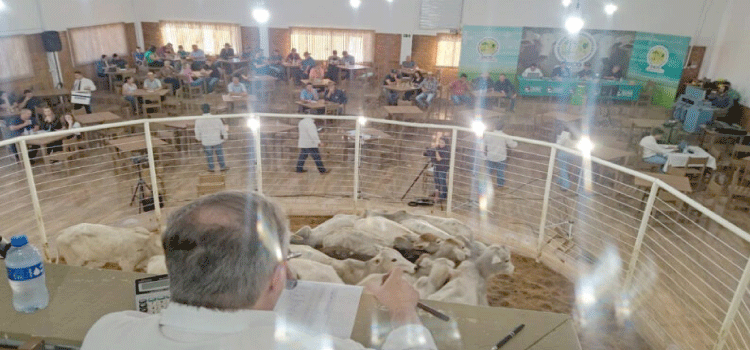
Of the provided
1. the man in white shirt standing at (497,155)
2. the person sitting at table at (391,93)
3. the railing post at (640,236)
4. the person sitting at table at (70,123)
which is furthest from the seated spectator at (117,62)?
the railing post at (640,236)

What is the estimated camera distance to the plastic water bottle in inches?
76.6

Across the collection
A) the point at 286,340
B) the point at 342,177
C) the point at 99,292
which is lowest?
the point at 342,177

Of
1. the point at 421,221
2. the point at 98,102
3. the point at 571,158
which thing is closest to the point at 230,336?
the point at 421,221

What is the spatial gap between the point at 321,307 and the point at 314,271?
1.93 metres

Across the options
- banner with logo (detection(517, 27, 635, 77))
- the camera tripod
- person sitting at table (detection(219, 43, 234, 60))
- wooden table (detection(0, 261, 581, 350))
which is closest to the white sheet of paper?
wooden table (detection(0, 261, 581, 350))

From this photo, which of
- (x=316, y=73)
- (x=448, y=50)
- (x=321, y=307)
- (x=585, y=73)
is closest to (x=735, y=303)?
(x=321, y=307)

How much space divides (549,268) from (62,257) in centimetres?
478

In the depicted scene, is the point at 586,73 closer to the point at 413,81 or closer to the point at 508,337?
the point at 413,81

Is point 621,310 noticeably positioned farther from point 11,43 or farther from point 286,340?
point 11,43

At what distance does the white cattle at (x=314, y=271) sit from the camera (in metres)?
3.76

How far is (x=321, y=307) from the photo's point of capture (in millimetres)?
1940

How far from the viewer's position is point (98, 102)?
14.0 metres

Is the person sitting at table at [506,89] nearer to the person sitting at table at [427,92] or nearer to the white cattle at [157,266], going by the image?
the person sitting at table at [427,92]

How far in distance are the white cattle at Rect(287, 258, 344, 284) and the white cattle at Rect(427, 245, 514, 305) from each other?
2.52ft
